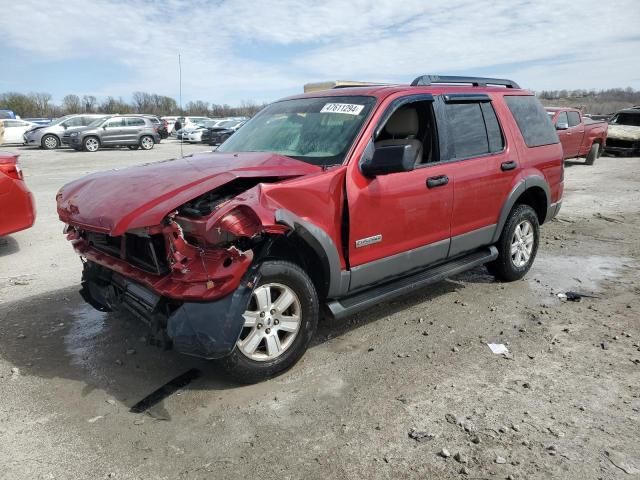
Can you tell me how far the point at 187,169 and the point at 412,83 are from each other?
7.22 feet

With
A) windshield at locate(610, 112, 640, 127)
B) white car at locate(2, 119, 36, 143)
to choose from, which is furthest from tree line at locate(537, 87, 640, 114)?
white car at locate(2, 119, 36, 143)

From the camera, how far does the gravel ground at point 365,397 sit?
2.64m

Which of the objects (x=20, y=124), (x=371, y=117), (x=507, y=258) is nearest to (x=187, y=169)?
(x=371, y=117)

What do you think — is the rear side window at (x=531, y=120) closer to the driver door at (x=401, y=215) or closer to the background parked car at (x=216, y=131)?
the driver door at (x=401, y=215)

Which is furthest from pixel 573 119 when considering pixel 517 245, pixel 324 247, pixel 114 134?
pixel 114 134

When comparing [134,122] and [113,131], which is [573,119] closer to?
[134,122]

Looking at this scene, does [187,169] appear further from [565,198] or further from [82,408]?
[565,198]

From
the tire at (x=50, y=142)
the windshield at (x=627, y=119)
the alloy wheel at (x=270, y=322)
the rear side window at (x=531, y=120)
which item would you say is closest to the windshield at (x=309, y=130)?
the alloy wheel at (x=270, y=322)

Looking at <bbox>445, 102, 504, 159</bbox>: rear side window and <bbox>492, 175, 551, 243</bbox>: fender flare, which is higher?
<bbox>445, 102, 504, 159</bbox>: rear side window

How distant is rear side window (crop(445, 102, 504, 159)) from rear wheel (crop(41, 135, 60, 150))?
87.2 feet

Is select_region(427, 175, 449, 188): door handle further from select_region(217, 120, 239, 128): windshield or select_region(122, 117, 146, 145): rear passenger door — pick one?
select_region(217, 120, 239, 128): windshield

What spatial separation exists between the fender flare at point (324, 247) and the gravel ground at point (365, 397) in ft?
1.87

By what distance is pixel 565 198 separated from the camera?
420 inches

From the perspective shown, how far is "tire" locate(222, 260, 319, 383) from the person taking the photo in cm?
323
